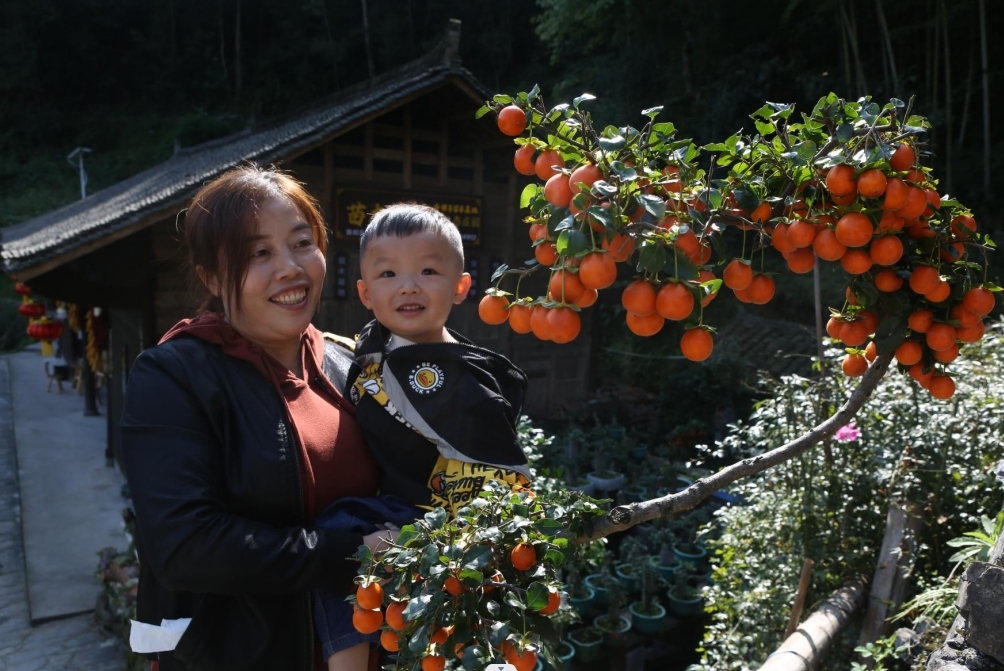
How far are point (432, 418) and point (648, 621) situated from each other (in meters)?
3.76

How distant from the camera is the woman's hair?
4.81 feet

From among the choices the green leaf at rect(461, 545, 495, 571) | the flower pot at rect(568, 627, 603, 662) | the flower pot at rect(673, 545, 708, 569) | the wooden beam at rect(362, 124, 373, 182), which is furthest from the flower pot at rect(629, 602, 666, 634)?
the wooden beam at rect(362, 124, 373, 182)

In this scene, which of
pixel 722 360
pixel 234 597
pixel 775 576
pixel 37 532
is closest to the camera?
pixel 234 597

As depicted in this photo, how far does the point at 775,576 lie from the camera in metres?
2.96

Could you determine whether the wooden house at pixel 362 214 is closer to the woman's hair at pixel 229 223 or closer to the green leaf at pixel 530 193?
the woman's hair at pixel 229 223

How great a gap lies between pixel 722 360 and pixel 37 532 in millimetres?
7750

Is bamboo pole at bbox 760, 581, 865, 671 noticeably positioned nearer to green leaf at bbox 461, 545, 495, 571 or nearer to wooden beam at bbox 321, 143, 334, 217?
green leaf at bbox 461, 545, 495, 571

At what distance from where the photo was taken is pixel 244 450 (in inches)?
52.9

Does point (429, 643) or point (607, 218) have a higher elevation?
point (607, 218)

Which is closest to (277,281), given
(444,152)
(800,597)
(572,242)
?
(572,242)

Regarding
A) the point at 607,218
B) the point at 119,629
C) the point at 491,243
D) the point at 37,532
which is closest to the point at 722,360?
the point at 491,243

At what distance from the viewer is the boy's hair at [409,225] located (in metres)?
1.61

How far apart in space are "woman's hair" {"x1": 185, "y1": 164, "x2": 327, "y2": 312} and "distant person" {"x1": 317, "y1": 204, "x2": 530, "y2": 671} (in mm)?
245

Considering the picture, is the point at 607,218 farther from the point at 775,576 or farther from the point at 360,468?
the point at 775,576
